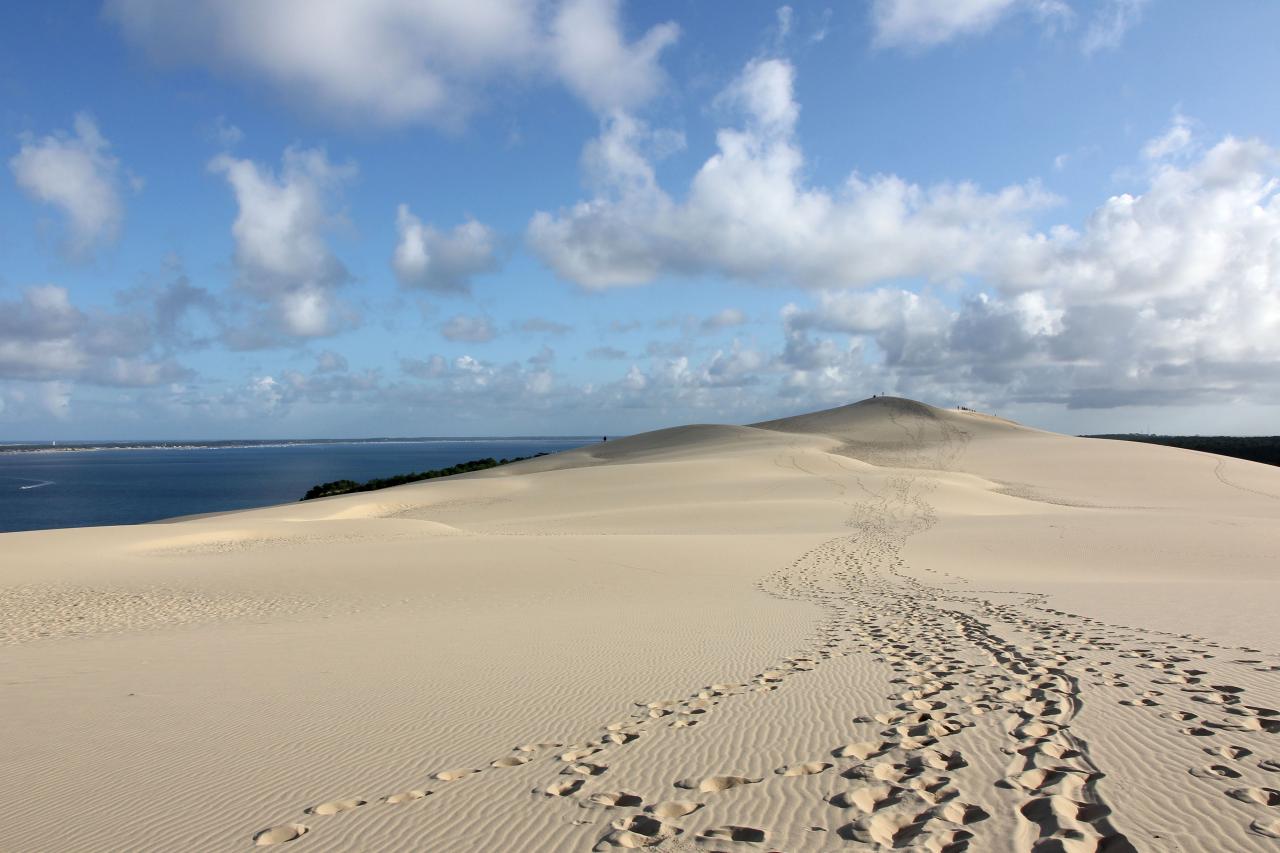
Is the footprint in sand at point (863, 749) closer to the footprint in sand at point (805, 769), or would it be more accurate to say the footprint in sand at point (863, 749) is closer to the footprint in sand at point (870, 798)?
the footprint in sand at point (805, 769)

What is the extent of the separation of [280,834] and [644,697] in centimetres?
338

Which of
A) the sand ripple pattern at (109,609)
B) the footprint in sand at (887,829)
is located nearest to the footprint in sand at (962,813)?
the footprint in sand at (887,829)

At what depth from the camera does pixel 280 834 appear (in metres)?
4.34

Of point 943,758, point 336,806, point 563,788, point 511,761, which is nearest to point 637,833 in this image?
point 563,788

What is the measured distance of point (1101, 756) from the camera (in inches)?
195

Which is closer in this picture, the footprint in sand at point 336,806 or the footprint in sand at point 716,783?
the footprint in sand at point 336,806

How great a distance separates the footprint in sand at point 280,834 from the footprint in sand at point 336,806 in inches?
7.6

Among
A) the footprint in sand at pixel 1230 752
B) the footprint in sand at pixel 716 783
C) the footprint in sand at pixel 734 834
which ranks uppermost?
the footprint in sand at pixel 734 834

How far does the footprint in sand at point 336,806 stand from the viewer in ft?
15.2

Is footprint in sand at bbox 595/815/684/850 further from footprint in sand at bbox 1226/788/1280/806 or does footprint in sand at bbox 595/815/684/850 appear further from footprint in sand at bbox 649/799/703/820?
footprint in sand at bbox 1226/788/1280/806

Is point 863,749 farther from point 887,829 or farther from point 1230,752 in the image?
point 1230,752

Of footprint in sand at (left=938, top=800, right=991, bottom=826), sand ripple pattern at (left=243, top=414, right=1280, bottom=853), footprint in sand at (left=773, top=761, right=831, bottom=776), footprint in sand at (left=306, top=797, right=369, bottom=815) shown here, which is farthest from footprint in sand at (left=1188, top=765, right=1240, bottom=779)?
footprint in sand at (left=306, top=797, right=369, bottom=815)

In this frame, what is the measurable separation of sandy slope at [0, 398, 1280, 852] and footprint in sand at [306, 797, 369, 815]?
20 millimetres

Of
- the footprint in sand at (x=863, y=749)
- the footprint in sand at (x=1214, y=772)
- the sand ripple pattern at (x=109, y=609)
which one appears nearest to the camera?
the footprint in sand at (x=1214, y=772)
